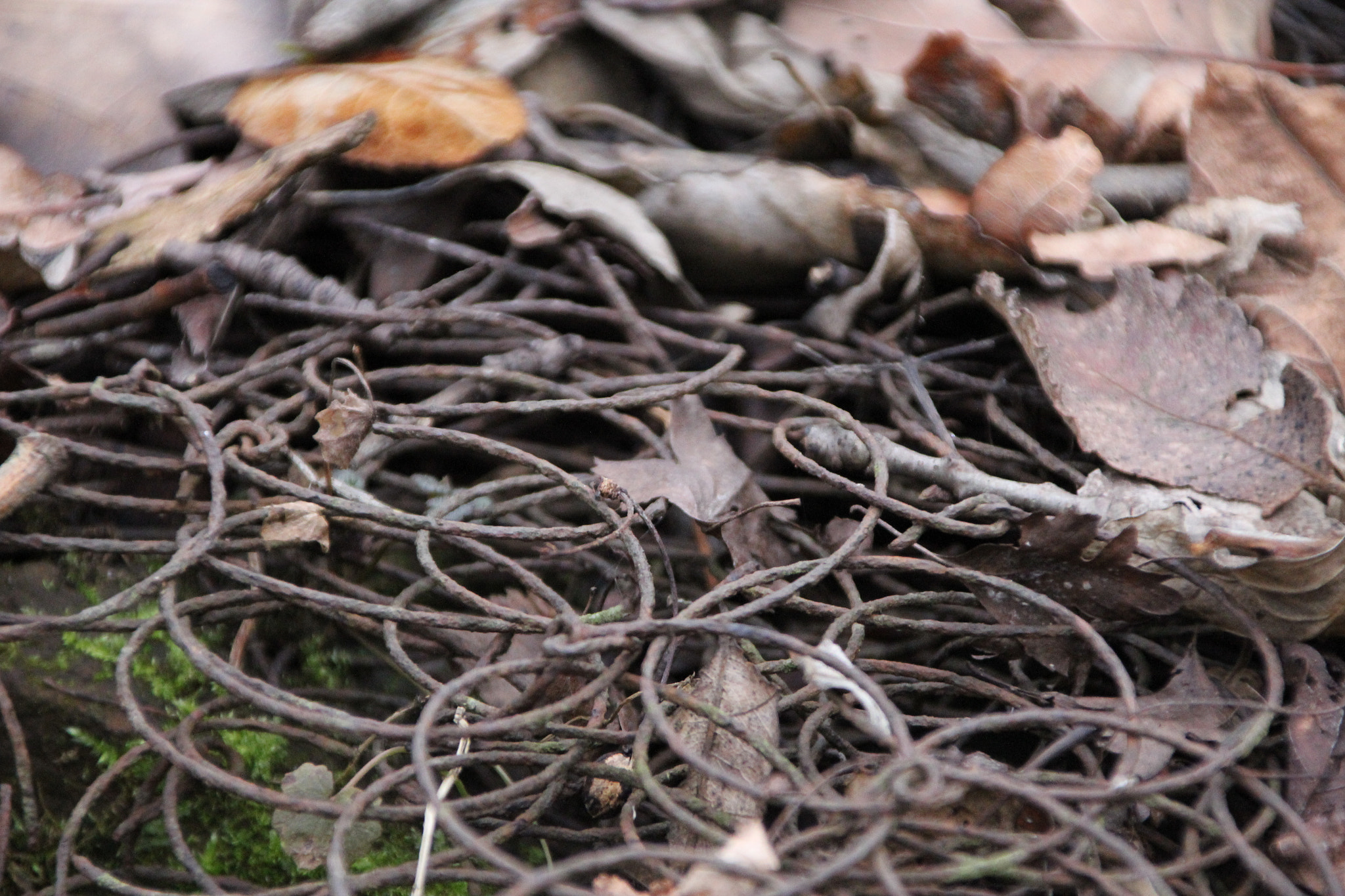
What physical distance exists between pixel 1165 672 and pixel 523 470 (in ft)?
2.52

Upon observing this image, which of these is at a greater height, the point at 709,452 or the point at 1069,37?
the point at 1069,37

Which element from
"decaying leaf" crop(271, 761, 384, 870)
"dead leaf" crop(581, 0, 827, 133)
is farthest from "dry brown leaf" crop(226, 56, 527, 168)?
"decaying leaf" crop(271, 761, 384, 870)

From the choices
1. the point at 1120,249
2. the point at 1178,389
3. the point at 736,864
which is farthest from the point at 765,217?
the point at 736,864

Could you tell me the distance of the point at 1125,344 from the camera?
1.07 metres

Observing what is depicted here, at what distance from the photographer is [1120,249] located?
44.6 inches

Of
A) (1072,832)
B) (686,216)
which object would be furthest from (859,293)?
(1072,832)

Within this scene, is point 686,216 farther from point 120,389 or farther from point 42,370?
point 42,370

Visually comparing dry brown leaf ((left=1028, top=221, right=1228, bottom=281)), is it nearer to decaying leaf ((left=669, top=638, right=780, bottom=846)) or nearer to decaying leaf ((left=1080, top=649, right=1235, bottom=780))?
decaying leaf ((left=1080, top=649, right=1235, bottom=780))

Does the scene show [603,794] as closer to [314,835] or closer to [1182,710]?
[314,835]

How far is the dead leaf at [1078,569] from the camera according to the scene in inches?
34.6

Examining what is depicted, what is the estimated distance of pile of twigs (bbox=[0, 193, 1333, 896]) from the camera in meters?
0.74

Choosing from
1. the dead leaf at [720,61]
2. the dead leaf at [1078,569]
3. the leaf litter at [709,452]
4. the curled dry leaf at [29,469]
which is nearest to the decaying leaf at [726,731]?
the leaf litter at [709,452]

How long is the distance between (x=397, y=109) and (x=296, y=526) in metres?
0.63

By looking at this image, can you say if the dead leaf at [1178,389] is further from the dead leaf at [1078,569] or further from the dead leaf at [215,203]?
the dead leaf at [215,203]
